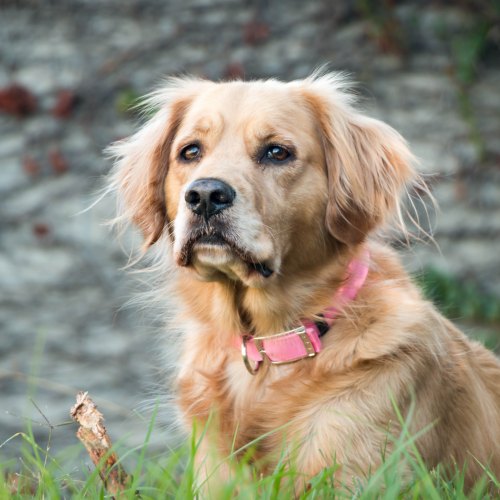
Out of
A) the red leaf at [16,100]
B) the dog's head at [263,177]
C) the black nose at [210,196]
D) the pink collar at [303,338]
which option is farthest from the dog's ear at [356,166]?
the red leaf at [16,100]

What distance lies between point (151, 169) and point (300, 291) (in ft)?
2.68

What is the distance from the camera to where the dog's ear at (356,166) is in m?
3.31

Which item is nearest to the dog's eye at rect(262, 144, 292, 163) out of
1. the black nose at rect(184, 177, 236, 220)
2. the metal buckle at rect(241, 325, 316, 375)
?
the black nose at rect(184, 177, 236, 220)

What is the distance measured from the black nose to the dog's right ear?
0.59 meters

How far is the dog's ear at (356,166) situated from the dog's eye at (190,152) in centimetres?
47

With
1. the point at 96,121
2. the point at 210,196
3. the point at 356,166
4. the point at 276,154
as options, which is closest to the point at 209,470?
the point at 210,196

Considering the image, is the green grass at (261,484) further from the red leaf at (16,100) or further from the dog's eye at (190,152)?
the red leaf at (16,100)

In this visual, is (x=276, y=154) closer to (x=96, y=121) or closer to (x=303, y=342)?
(x=303, y=342)

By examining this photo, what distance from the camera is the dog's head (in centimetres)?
307

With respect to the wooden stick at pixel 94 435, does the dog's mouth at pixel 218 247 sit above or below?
above

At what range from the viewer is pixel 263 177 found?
322cm

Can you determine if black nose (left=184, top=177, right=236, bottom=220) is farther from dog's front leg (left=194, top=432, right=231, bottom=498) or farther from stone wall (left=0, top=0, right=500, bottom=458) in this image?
stone wall (left=0, top=0, right=500, bottom=458)

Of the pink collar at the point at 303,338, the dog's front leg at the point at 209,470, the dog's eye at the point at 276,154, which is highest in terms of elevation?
the dog's eye at the point at 276,154

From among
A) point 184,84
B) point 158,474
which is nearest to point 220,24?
point 184,84
